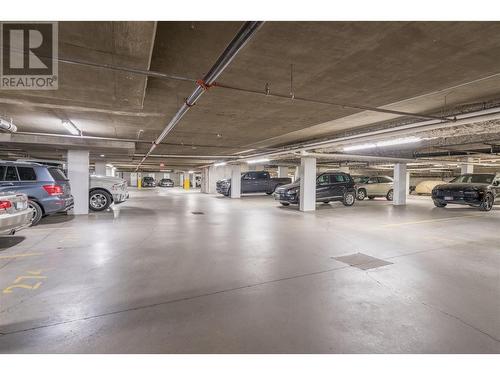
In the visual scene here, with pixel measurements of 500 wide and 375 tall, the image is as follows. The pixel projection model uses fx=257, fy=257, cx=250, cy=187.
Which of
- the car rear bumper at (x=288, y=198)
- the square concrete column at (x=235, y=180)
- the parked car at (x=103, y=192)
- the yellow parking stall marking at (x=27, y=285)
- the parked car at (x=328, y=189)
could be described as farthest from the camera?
the square concrete column at (x=235, y=180)

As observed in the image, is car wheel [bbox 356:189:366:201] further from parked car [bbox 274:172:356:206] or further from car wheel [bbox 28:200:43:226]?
car wheel [bbox 28:200:43:226]

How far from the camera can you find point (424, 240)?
17.7 ft

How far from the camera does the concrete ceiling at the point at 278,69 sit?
2590mm

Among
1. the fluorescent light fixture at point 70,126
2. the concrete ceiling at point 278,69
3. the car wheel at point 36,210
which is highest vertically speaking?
the concrete ceiling at point 278,69

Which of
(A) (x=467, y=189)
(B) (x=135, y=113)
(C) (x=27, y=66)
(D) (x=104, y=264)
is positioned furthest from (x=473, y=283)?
(A) (x=467, y=189)

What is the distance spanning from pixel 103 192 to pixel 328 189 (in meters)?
9.38

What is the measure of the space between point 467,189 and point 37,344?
1303 cm

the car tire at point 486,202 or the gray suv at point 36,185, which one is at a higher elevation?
the gray suv at point 36,185

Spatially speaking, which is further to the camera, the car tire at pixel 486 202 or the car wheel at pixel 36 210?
the car tire at pixel 486 202

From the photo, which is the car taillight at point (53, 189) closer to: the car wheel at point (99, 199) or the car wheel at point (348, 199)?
the car wheel at point (99, 199)

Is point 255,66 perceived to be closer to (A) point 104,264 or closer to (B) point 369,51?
(B) point 369,51

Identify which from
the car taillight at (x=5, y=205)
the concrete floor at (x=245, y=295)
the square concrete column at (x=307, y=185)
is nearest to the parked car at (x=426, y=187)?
the square concrete column at (x=307, y=185)

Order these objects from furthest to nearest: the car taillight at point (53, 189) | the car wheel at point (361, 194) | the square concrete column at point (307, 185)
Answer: the car wheel at point (361, 194)
the square concrete column at point (307, 185)
the car taillight at point (53, 189)

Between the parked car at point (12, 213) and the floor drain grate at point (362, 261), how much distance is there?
5.49 m
